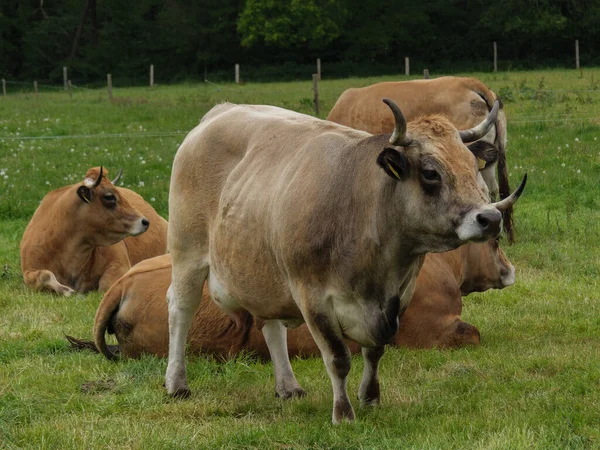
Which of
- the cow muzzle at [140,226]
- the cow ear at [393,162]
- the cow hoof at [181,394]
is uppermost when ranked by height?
the cow ear at [393,162]

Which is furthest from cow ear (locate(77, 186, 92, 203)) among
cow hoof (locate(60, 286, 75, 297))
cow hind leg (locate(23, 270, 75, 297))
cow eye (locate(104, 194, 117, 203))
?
cow hoof (locate(60, 286, 75, 297))

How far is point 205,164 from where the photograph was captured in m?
6.43

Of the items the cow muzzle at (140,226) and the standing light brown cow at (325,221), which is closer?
the standing light brown cow at (325,221)

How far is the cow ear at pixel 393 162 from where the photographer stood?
194 inches

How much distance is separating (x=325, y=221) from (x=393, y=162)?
570 mm

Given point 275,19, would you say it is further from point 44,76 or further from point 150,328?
point 150,328

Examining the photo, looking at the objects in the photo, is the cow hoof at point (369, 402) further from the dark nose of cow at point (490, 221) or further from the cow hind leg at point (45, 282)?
the cow hind leg at point (45, 282)

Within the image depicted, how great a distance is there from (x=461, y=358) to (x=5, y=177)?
11627mm

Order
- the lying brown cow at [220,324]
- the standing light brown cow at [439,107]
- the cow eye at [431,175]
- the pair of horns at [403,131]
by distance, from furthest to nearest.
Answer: the standing light brown cow at [439,107] < the lying brown cow at [220,324] < the cow eye at [431,175] < the pair of horns at [403,131]

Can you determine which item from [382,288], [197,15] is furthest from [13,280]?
[197,15]

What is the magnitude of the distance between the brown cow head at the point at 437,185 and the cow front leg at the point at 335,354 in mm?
664

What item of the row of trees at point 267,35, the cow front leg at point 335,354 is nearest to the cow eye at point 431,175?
the cow front leg at point 335,354

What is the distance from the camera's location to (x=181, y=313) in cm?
662

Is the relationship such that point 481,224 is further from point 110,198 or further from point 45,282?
point 110,198
